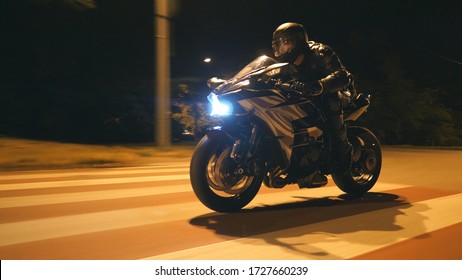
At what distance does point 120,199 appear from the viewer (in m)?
5.59

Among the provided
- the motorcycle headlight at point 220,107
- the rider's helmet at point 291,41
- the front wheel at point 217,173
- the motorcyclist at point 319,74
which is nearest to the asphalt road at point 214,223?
the front wheel at point 217,173

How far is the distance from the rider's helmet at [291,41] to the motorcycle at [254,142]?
203 millimetres

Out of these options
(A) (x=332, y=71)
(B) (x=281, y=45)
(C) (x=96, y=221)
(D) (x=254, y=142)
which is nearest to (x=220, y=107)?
(D) (x=254, y=142)

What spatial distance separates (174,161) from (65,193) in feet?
15.5

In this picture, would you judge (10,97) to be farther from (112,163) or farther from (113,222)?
(113,222)

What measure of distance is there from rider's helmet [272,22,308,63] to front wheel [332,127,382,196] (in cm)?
136

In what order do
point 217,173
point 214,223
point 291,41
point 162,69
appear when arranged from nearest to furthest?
point 214,223, point 217,173, point 291,41, point 162,69

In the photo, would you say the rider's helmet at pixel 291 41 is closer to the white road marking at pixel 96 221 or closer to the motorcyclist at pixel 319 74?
the motorcyclist at pixel 319 74

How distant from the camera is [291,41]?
16.8 ft

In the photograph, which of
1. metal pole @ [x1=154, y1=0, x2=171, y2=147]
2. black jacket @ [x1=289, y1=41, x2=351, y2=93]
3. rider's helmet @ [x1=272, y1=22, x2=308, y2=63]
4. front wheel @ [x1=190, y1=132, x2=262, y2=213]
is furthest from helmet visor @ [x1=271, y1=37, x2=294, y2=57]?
metal pole @ [x1=154, y1=0, x2=171, y2=147]

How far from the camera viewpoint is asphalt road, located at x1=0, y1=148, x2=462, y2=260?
12.1 feet

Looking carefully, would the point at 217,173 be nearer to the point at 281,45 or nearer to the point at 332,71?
the point at 281,45

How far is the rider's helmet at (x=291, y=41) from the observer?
511 cm

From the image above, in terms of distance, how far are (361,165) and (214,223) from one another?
236 centimetres
